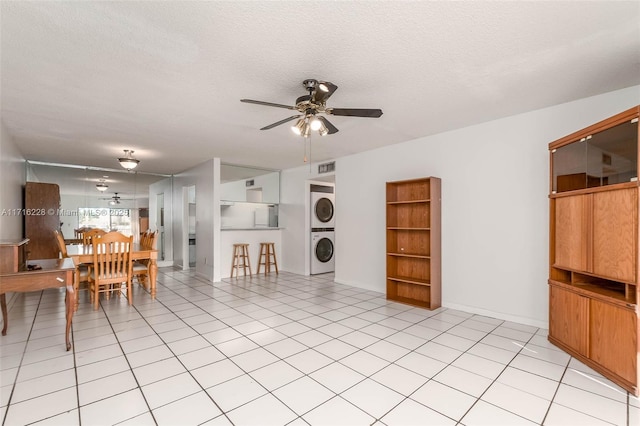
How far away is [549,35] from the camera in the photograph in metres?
1.97

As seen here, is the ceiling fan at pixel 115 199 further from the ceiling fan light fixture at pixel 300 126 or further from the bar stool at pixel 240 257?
the ceiling fan light fixture at pixel 300 126

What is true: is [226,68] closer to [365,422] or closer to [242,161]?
[365,422]

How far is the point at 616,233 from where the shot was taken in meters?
2.29

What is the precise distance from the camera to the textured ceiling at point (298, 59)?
1.75m

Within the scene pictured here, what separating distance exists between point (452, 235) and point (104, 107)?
4499 millimetres

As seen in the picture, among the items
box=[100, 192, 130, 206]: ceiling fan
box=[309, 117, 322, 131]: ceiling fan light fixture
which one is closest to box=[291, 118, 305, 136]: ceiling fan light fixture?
box=[309, 117, 322, 131]: ceiling fan light fixture

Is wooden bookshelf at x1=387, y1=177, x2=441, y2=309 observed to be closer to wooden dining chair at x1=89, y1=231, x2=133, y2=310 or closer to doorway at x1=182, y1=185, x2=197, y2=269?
wooden dining chair at x1=89, y1=231, x2=133, y2=310

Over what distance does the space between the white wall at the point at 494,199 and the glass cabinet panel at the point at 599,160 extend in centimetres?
40

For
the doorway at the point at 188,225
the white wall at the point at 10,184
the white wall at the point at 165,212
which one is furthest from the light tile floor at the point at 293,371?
the white wall at the point at 165,212

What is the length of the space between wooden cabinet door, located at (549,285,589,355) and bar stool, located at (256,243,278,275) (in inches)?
198

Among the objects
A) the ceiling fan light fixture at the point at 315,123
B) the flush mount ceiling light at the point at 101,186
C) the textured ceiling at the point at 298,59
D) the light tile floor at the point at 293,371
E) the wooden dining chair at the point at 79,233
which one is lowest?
the light tile floor at the point at 293,371

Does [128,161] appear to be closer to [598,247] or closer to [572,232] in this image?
[572,232]

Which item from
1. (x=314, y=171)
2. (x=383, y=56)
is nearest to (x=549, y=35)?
(x=383, y=56)

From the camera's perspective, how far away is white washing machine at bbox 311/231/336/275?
659cm
